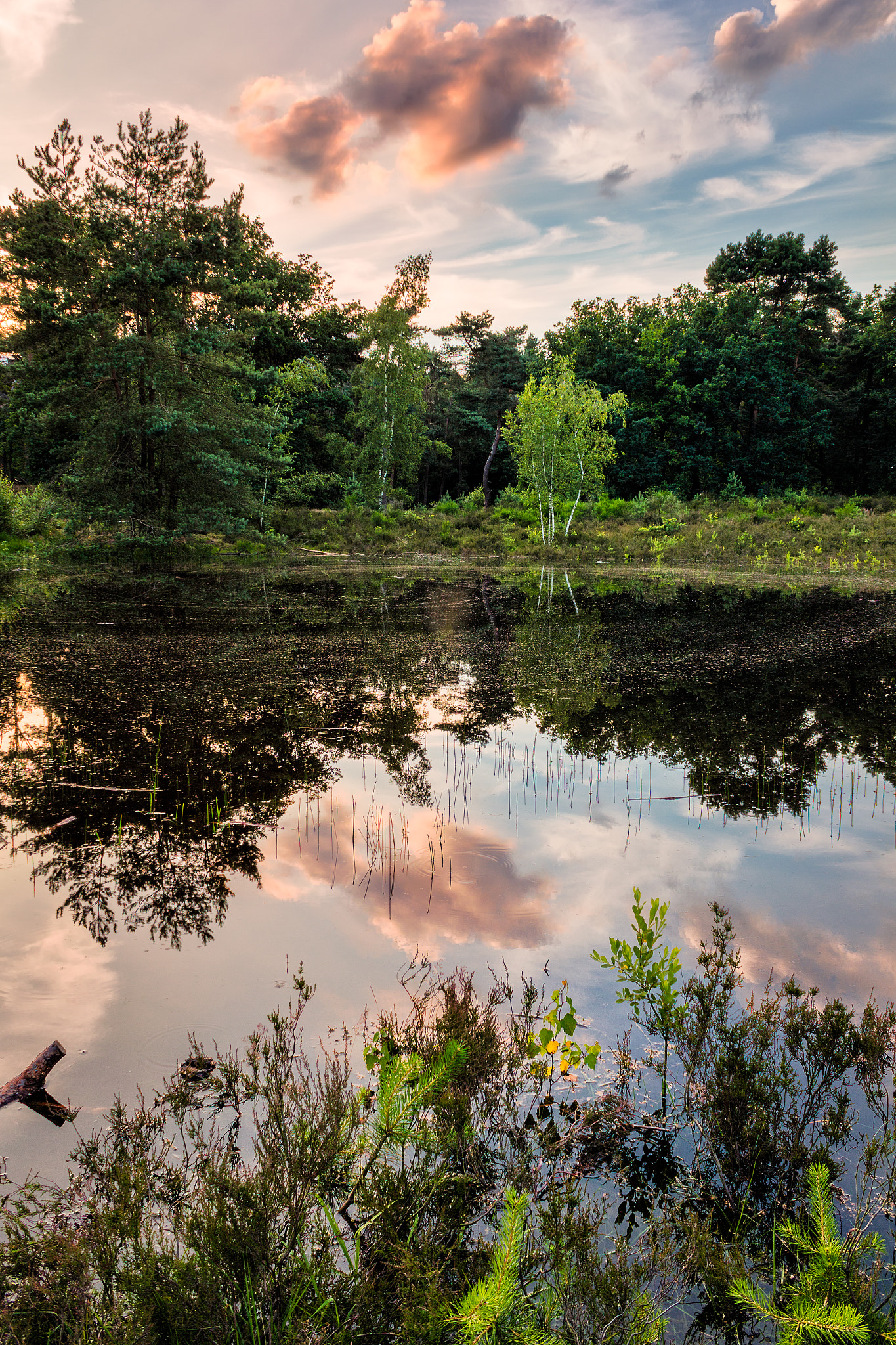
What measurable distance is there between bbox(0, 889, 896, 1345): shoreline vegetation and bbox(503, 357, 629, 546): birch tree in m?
24.5

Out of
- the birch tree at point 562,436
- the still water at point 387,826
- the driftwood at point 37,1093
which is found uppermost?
the birch tree at point 562,436

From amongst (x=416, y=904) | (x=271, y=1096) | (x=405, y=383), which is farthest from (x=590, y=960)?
(x=405, y=383)

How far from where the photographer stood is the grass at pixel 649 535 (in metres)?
28.5

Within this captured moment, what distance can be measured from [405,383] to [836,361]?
84.8ft

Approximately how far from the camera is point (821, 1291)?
182 cm

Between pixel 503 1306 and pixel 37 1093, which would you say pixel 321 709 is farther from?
pixel 503 1306

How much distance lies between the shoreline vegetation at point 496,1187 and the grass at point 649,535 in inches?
1004

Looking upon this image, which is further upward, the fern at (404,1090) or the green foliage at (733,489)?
the green foliage at (733,489)

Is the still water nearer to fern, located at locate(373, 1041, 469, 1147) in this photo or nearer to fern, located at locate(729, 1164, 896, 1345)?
fern, located at locate(373, 1041, 469, 1147)

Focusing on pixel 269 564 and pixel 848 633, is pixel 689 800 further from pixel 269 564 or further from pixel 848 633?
pixel 269 564

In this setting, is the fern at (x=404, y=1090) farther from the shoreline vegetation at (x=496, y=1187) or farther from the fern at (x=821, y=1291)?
the fern at (x=821, y=1291)

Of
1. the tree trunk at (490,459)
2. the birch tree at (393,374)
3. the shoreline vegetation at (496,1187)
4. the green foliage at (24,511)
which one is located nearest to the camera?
the shoreline vegetation at (496,1187)

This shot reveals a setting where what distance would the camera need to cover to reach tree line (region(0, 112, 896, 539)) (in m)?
22.6

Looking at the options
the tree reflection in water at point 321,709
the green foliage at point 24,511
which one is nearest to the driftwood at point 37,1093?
the tree reflection in water at point 321,709
